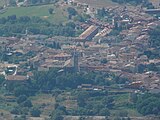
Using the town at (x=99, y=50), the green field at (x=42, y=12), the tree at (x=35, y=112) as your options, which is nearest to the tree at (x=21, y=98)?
the tree at (x=35, y=112)

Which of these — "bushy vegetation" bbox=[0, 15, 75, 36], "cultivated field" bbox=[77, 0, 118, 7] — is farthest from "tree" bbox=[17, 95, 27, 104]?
"cultivated field" bbox=[77, 0, 118, 7]

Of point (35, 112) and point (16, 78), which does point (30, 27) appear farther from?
point (35, 112)

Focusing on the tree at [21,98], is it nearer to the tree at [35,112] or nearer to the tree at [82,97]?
the tree at [35,112]

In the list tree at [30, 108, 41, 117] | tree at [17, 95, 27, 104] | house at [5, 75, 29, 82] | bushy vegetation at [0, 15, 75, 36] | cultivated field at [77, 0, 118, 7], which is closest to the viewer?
tree at [30, 108, 41, 117]

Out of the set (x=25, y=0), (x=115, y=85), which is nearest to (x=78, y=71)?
(x=115, y=85)

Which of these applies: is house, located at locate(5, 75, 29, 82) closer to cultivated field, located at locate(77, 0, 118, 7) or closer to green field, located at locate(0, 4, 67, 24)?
green field, located at locate(0, 4, 67, 24)

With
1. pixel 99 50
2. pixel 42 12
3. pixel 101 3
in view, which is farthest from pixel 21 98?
pixel 101 3
